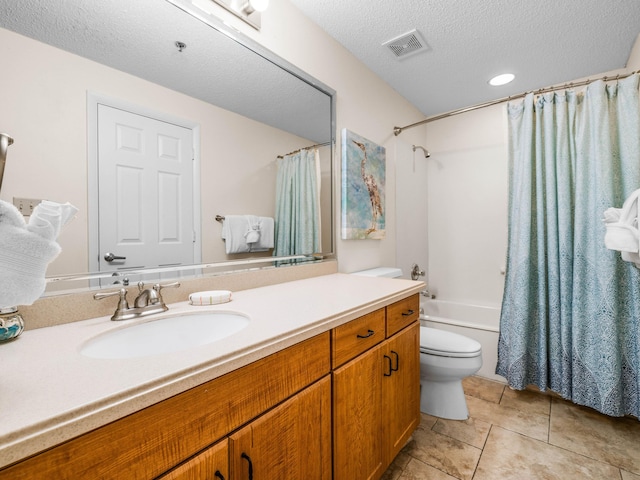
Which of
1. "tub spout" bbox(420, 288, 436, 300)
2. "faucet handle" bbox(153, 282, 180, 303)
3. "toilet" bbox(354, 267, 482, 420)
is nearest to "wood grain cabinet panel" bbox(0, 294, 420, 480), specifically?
"toilet" bbox(354, 267, 482, 420)

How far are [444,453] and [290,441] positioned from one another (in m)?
1.11

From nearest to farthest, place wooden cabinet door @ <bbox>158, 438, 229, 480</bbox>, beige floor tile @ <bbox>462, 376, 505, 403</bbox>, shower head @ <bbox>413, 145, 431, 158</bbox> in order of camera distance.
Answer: wooden cabinet door @ <bbox>158, 438, 229, 480</bbox> < beige floor tile @ <bbox>462, 376, 505, 403</bbox> < shower head @ <bbox>413, 145, 431, 158</bbox>

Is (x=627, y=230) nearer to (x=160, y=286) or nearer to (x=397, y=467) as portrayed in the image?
(x=397, y=467)

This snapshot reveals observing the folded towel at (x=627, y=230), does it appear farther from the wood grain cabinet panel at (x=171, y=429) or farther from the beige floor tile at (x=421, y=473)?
the wood grain cabinet panel at (x=171, y=429)

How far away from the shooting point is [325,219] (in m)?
1.81

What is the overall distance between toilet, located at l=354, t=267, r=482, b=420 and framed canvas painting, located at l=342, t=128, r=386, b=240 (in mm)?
806

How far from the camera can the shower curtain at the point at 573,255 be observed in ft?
5.38

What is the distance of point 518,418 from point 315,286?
1.49 meters

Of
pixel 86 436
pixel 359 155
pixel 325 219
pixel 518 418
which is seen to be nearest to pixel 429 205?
pixel 359 155

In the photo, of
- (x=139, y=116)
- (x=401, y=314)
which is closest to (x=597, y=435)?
(x=401, y=314)

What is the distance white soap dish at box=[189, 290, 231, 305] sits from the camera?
41.2 inches

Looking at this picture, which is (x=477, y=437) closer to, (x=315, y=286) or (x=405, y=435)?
(x=405, y=435)

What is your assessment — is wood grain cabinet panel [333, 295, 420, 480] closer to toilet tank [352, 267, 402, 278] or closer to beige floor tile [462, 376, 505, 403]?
toilet tank [352, 267, 402, 278]

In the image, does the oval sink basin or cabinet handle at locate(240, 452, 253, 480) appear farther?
the oval sink basin
